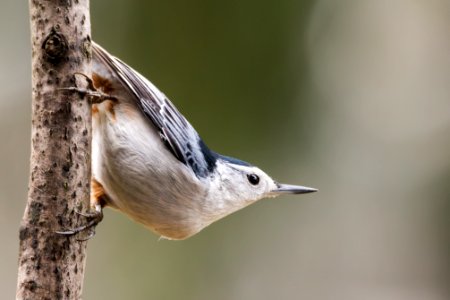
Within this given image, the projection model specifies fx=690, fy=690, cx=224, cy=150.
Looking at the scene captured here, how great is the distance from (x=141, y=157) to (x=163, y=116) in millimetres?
218

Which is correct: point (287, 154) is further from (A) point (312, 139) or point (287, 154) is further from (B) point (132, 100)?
(B) point (132, 100)

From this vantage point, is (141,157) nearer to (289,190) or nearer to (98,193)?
(98,193)

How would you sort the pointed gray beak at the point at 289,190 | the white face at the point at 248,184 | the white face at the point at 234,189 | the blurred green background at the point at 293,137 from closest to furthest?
the white face at the point at 234,189 < the white face at the point at 248,184 < the pointed gray beak at the point at 289,190 < the blurred green background at the point at 293,137

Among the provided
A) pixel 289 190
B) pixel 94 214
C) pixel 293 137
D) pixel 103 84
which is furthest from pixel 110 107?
pixel 293 137

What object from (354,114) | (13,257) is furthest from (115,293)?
(354,114)

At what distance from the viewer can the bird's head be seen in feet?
9.73

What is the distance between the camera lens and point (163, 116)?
9.05 feet

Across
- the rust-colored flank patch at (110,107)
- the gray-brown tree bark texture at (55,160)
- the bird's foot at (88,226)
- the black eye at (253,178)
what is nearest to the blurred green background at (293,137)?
the black eye at (253,178)

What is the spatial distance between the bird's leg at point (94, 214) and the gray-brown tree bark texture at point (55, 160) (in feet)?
0.05

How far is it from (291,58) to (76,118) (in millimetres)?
3559

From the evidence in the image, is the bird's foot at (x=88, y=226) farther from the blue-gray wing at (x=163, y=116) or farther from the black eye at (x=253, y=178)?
the black eye at (x=253, y=178)

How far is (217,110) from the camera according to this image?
5.20m

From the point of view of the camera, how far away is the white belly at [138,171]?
261cm

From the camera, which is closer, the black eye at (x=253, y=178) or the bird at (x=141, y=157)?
the bird at (x=141, y=157)
